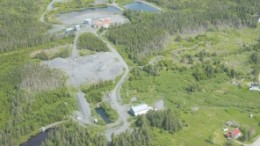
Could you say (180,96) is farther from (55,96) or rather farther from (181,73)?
(55,96)

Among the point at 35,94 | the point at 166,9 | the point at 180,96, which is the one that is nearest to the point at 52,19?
the point at 166,9

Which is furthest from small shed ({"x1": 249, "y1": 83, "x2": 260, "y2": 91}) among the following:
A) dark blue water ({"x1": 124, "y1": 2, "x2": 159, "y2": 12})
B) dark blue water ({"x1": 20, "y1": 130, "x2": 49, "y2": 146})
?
dark blue water ({"x1": 124, "y1": 2, "x2": 159, "y2": 12})

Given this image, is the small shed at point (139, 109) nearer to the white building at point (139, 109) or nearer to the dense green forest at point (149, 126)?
the white building at point (139, 109)

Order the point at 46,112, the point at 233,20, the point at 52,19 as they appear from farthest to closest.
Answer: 1. the point at 52,19
2. the point at 233,20
3. the point at 46,112

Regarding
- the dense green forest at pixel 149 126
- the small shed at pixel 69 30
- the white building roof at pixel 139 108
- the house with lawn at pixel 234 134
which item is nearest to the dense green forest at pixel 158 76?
the dense green forest at pixel 149 126

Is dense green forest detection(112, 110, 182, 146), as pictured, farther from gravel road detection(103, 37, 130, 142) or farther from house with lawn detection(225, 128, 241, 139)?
house with lawn detection(225, 128, 241, 139)

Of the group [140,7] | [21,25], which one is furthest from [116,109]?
[140,7]
